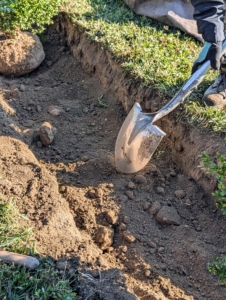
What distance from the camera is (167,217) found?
3.45 m

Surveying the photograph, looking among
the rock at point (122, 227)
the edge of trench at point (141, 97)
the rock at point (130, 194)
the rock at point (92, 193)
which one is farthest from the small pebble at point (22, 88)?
the rock at point (122, 227)

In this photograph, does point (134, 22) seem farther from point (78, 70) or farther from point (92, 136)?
point (92, 136)

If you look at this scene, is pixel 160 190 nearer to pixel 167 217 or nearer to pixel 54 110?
pixel 167 217

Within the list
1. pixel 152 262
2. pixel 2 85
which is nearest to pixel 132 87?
pixel 2 85

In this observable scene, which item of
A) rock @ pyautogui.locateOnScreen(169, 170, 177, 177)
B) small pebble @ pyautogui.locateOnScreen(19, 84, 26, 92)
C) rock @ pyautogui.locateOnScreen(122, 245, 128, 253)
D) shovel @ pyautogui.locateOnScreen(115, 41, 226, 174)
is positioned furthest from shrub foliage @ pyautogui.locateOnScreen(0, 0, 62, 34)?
rock @ pyautogui.locateOnScreen(122, 245, 128, 253)

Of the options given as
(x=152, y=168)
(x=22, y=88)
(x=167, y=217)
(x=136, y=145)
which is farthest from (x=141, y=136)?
(x=22, y=88)

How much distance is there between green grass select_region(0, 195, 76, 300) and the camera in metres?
2.63

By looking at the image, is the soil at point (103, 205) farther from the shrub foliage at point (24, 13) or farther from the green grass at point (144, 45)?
the shrub foliage at point (24, 13)

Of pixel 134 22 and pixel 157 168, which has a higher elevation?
pixel 134 22

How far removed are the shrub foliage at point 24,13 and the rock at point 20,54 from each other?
11 cm

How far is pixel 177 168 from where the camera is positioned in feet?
13.0

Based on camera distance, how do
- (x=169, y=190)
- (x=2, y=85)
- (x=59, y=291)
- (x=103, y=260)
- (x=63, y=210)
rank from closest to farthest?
(x=59, y=291)
(x=103, y=260)
(x=63, y=210)
(x=169, y=190)
(x=2, y=85)

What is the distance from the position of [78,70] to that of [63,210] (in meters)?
2.14

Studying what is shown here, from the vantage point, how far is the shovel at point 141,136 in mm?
3756
